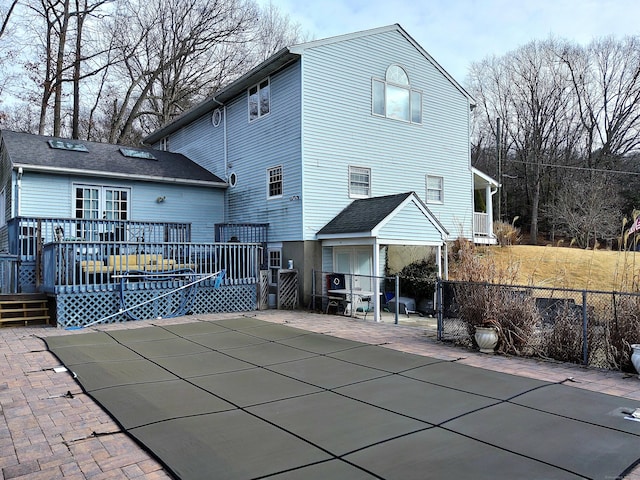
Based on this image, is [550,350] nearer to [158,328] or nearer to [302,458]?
[302,458]

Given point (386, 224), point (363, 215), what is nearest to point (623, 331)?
point (386, 224)

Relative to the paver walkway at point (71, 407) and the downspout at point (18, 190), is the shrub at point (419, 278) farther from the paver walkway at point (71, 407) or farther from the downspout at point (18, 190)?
the downspout at point (18, 190)

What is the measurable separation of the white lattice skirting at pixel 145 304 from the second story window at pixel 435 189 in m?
7.26

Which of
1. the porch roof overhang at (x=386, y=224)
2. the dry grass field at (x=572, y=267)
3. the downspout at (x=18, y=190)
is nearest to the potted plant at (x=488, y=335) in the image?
the dry grass field at (x=572, y=267)

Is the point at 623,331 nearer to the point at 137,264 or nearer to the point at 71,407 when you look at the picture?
the point at 71,407

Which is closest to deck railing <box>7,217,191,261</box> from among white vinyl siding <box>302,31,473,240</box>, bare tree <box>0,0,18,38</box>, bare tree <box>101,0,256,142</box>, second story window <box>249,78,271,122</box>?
white vinyl siding <box>302,31,473,240</box>

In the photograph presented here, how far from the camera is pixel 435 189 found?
16594mm

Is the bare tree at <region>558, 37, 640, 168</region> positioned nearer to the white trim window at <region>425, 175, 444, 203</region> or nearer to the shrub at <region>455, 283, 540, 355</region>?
the white trim window at <region>425, 175, 444, 203</region>

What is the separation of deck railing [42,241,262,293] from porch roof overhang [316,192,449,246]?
2.32 meters

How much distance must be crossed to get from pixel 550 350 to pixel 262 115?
1071 centimetres

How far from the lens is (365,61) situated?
47.6ft

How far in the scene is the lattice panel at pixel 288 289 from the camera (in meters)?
13.1

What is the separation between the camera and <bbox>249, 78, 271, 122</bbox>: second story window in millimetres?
14438

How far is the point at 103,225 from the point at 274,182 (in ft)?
16.2
